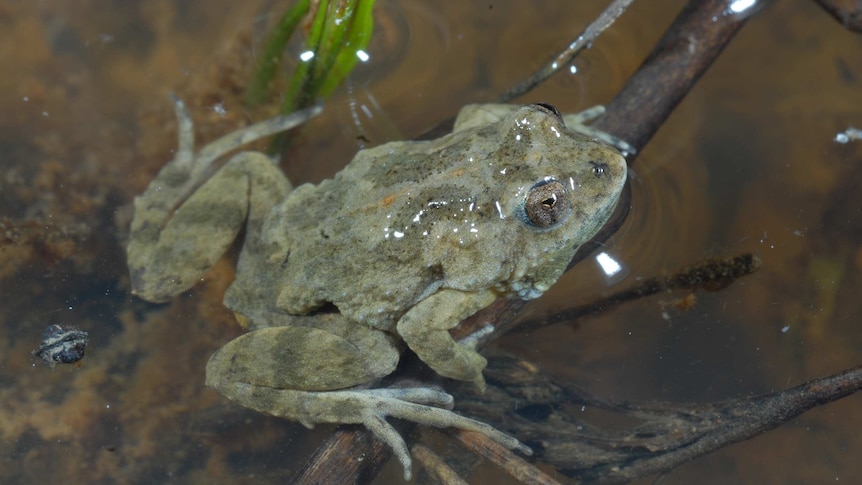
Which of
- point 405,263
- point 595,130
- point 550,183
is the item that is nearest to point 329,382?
point 405,263

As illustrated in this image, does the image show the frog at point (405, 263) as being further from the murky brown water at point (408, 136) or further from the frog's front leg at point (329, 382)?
the murky brown water at point (408, 136)

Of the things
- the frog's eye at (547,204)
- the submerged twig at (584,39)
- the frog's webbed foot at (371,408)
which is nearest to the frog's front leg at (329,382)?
the frog's webbed foot at (371,408)

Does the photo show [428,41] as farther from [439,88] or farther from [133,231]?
[133,231]

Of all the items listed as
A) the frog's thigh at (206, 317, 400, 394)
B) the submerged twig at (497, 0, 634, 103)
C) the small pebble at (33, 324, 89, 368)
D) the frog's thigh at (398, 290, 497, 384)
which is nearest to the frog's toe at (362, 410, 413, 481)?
the frog's thigh at (206, 317, 400, 394)

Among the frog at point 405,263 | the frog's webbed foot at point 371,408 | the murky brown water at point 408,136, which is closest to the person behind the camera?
the frog at point 405,263

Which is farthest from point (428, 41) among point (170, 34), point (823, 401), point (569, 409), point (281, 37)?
point (823, 401)

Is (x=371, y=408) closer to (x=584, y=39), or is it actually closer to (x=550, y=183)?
(x=550, y=183)
